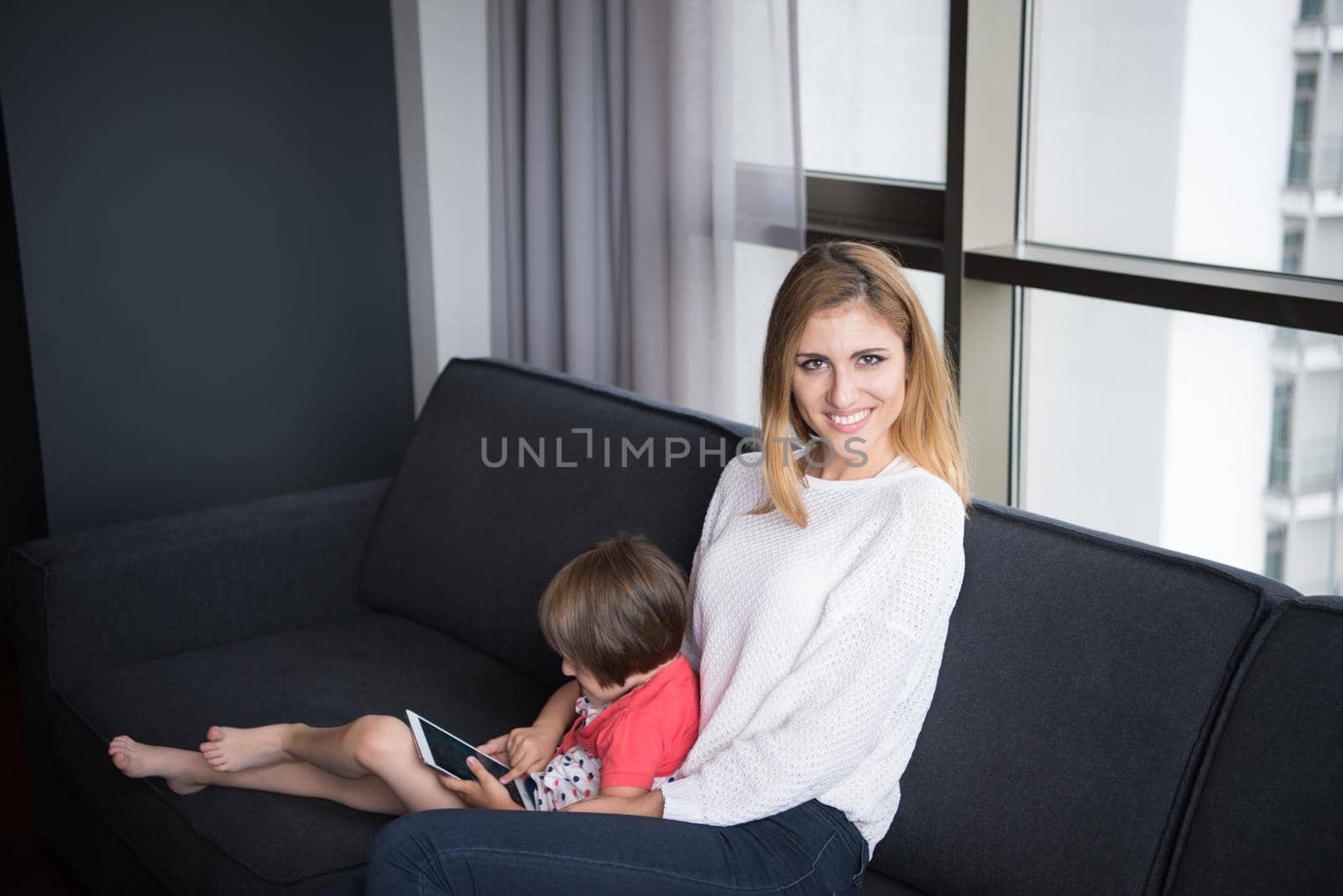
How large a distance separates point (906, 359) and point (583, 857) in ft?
2.43

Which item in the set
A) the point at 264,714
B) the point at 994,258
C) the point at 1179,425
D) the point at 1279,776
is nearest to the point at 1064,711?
the point at 1279,776

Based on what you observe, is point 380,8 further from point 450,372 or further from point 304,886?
point 304,886

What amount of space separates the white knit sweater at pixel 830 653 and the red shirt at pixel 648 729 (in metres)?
0.03

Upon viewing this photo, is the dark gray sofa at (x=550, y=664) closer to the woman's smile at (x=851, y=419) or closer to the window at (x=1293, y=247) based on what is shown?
the woman's smile at (x=851, y=419)

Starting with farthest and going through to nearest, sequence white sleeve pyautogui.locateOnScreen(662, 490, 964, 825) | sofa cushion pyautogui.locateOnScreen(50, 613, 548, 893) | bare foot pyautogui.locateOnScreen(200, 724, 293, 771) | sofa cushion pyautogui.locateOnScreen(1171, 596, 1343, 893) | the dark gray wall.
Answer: the dark gray wall
bare foot pyautogui.locateOnScreen(200, 724, 293, 771)
sofa cushion pyautogui.locateOnScreen(50, 613, 548, 893)
white sleeve pyautogui.locateOnScreen(662, 490, 964, 825)
sofa cushion pyautogui.locateOnScreen(1171, 596, 1343, 893)

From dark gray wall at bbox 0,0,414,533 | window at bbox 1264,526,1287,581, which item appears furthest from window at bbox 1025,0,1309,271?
dark gray wall at bbox 0,0,414,533

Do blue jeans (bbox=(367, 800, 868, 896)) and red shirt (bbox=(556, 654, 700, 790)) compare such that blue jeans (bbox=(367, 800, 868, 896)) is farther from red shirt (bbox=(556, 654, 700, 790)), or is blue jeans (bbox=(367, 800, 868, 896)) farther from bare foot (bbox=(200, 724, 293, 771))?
bare foot (bbox=(200, 724, 293, 771))

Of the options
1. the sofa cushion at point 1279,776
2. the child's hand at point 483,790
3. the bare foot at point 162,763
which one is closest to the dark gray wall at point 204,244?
the bare foot at point 162,763

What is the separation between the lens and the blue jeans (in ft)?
5.12

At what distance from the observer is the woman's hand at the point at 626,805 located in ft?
5.57

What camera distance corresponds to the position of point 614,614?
1.82 metres

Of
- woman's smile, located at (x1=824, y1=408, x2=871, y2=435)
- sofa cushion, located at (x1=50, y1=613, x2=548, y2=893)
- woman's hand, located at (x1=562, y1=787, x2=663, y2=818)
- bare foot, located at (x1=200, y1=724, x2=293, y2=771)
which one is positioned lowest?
sofa cushion, located at (x1=50, y1=613, x2=548, y2=893)

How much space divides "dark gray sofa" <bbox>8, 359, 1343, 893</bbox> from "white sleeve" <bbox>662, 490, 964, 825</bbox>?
0.13 metres

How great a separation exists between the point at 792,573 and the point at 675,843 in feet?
1.22
